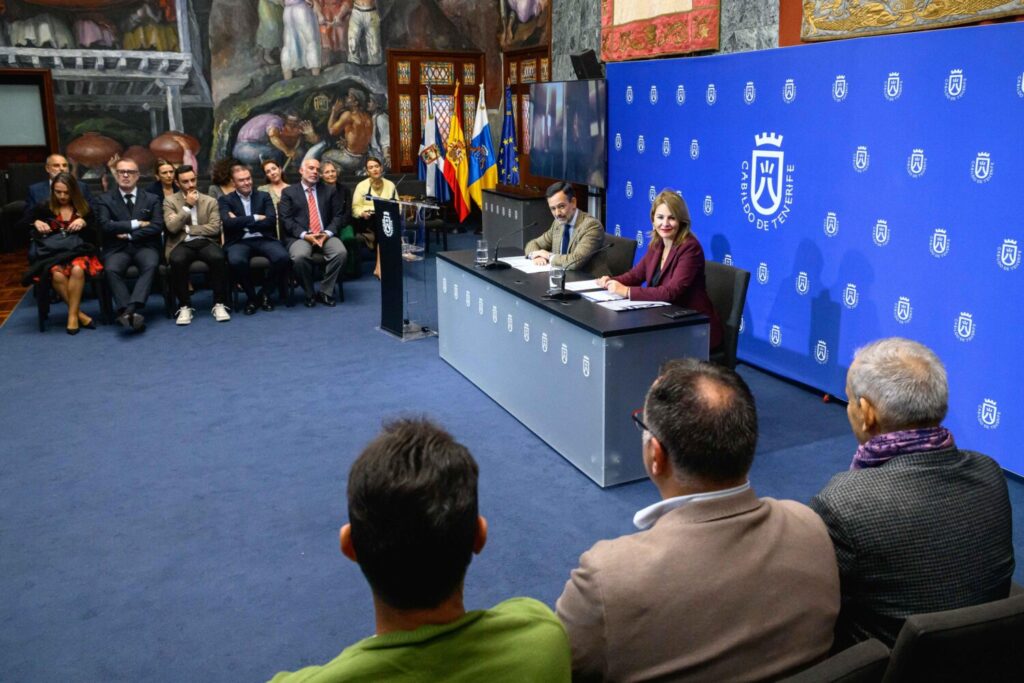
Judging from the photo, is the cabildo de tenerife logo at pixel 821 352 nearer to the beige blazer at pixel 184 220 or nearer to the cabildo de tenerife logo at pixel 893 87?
the cabildo de tenerife logo at pixel 893 87

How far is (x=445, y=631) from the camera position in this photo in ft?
4.09

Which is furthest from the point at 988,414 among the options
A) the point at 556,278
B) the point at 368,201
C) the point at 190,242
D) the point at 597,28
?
the point at 368,201

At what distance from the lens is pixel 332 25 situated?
1125 centimetres

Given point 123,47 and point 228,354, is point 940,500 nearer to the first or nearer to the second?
point 228,354

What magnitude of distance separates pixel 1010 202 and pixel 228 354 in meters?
5.22

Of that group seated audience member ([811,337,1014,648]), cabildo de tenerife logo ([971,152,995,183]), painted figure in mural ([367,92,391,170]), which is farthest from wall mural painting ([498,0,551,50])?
seated audience member ([811,337,1014,648])

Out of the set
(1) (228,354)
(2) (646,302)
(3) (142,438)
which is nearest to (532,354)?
(2) (646,302)

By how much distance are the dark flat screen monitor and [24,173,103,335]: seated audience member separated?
428 centimetres

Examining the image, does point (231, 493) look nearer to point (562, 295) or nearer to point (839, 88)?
point (562, 295)

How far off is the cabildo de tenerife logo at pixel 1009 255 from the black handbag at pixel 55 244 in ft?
22.7

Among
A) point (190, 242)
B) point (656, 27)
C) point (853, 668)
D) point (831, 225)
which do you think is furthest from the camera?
point (190, 242)

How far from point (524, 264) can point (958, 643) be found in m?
4.38

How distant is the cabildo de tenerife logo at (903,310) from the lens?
4.77 meters

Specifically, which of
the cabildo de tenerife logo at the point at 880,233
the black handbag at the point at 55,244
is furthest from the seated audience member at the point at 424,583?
the black handbag at the point at 55,244
